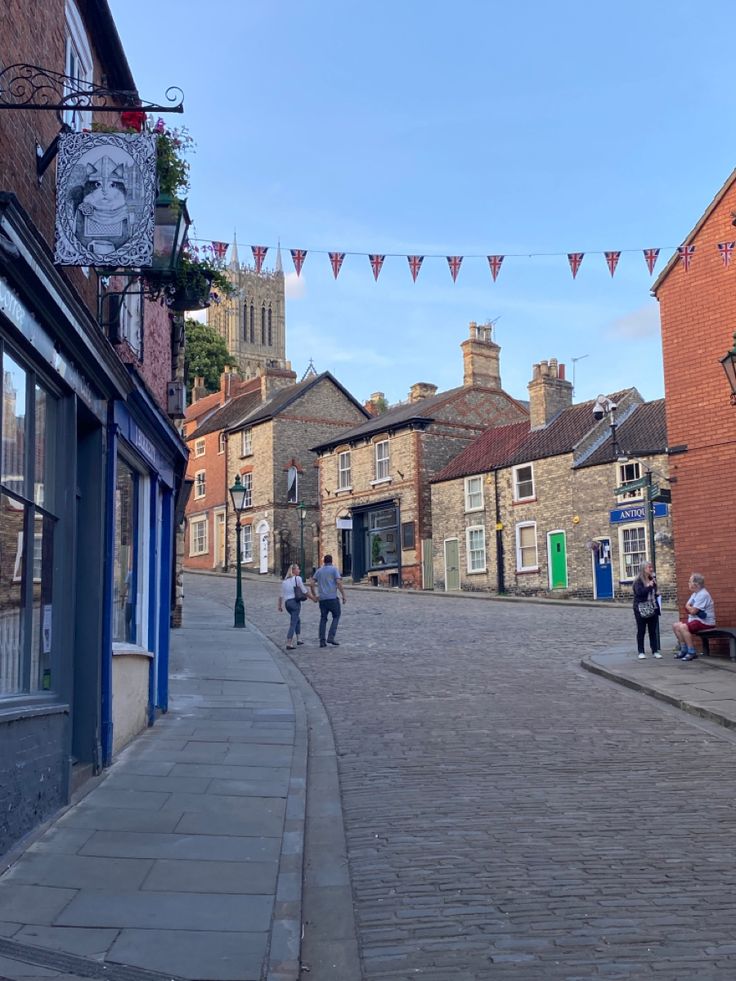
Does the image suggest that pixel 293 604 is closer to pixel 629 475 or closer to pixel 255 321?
pixel 629 475

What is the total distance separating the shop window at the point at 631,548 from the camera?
107 ft

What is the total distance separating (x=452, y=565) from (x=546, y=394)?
7.55 m

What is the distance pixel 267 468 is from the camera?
49.1 metres

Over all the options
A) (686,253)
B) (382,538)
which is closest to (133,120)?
(686,253)

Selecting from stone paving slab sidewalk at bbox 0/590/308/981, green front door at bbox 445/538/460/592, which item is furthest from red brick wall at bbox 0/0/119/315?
green front door at bbox 445/538/460/592

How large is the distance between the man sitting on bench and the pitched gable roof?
5.10 m

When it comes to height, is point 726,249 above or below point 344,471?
below

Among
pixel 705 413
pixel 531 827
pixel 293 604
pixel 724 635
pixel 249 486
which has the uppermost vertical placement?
pixel 249 486

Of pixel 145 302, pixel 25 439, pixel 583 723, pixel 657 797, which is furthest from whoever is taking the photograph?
pixel 145 302

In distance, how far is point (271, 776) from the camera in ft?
29.1

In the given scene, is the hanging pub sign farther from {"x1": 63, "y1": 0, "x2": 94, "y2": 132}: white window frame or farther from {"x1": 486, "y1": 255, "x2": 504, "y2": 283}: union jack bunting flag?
{"x1": 486, "y1": 255, "x2": 504, "y2": 283}: union jack bunting flag

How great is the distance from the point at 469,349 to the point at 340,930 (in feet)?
135

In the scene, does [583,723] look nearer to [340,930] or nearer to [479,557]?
[340,930]

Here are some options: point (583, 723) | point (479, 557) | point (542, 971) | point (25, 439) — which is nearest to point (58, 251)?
point (25, 439)
